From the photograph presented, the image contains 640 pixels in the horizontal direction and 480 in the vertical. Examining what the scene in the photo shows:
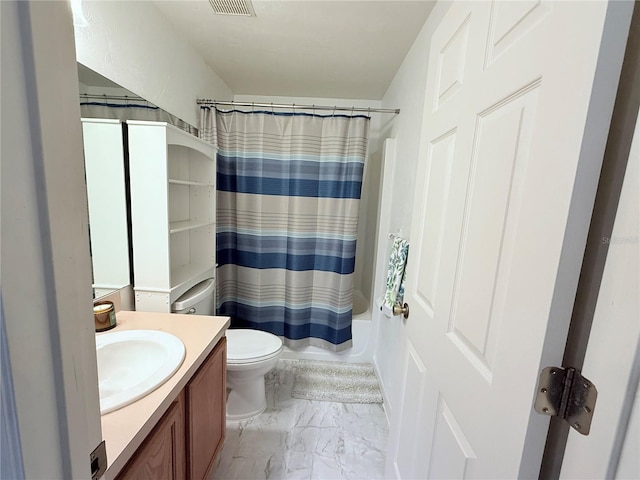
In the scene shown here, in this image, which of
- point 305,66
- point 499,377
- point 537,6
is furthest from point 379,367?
point 305,66

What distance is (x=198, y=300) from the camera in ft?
5.67

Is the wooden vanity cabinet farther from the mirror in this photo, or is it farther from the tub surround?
the mirror

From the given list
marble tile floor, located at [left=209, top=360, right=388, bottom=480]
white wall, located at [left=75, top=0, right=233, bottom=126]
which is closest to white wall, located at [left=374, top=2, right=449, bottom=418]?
marble tile floor, located at [left=209, top=360, right=388, bottom=480]

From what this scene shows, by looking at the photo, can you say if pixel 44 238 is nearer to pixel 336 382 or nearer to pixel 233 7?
pixel 233 7

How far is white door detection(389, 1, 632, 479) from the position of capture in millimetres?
411

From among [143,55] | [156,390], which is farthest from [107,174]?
[156,390]

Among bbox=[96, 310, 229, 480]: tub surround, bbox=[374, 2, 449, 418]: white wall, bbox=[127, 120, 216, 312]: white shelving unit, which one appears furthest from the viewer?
bbox=[374, 2, 449, 418]: white wall

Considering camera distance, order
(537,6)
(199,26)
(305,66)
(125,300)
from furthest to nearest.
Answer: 1. (305,66)
2. (199,26)
3. (125,300)
4. (537,6)

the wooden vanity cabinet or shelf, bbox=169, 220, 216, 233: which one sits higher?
shelf, bbox=169, 220, 216, 233

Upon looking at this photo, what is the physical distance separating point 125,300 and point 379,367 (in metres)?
1.77

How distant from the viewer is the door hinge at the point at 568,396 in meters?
0.41

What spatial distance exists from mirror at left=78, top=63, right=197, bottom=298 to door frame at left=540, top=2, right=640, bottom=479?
5.13 ft

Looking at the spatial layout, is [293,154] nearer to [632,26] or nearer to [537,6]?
[537,6]

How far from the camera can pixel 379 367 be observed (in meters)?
2.13
